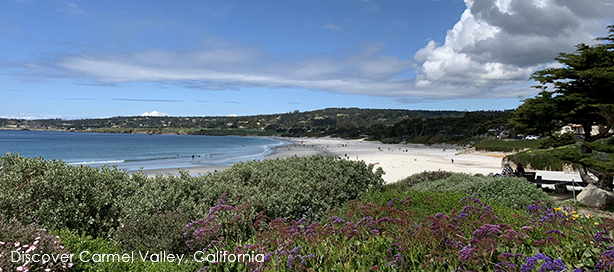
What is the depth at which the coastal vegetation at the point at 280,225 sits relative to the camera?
3.71 meters

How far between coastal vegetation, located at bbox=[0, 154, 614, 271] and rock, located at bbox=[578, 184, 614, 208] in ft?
10.4

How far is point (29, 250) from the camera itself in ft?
11.0

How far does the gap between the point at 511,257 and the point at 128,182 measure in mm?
6779

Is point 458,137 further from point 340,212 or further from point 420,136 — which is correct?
point 340,212

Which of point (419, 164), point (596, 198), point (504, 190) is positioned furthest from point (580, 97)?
point (419, 164)

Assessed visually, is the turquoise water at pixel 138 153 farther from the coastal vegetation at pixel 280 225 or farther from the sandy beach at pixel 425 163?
the coastal vegetation at pixel 280 225

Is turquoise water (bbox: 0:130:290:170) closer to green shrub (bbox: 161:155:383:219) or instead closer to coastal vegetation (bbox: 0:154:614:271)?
green shrub (bbox: 161:155:383:219)

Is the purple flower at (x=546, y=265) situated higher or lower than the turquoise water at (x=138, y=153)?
higher

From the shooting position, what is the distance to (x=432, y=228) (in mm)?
4129

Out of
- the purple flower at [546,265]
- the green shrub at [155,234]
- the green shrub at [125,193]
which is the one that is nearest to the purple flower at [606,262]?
the purple flower at [546,265]

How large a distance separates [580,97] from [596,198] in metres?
3.84

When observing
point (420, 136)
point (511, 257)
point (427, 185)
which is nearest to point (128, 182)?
point (511, 257)

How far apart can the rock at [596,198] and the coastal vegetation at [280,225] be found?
125 inches

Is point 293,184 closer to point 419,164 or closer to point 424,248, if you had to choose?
point 424,248
